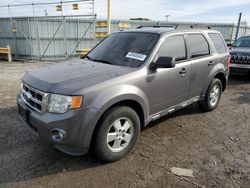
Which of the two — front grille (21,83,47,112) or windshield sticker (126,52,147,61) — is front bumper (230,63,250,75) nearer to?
windshield sticker (126,52,147,61)

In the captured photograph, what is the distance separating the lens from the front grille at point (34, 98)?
2832 millimetres

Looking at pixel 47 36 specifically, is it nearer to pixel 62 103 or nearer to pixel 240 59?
pixel 240 59

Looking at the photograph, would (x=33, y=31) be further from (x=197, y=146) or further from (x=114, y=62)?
(x=197, y=146)

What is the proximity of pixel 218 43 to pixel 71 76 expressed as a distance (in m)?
3.67

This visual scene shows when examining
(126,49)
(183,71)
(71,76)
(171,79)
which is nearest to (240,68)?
(183,71)

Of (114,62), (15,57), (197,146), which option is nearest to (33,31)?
(15,57)

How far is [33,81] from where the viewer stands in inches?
124

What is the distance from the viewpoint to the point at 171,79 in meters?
3.84

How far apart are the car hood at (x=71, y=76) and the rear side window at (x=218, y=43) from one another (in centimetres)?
262

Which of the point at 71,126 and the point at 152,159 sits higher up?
the point at 71,126

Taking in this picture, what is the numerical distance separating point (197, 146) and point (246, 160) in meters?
0.71

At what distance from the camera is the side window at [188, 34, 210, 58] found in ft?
14.3

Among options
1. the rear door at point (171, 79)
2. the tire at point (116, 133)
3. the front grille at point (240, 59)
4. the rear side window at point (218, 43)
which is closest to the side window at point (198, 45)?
the rear door at point (171, 79)

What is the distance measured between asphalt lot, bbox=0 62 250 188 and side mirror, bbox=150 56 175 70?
1275mm
